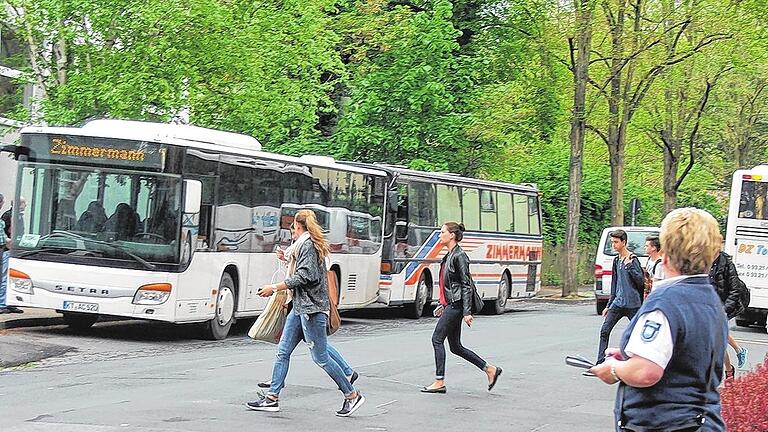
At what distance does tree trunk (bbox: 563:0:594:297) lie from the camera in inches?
1411

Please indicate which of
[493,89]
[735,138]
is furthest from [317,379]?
[735,138]

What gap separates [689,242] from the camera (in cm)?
525

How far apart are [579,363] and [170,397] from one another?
7.26m

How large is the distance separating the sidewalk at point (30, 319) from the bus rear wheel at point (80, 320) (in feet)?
1.71

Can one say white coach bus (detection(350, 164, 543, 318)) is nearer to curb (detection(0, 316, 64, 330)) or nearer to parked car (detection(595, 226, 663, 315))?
parked car (detection(595, 226, 663, 315))

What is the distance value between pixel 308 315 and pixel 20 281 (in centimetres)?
828

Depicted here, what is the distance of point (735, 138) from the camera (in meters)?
51.9

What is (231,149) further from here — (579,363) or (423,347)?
(579,363)

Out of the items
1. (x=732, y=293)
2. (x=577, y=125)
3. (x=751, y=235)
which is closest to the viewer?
(x=732, y=293)

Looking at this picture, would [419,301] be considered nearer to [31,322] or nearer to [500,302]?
[500,302]

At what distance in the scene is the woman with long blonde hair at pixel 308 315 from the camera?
11422 millimetres

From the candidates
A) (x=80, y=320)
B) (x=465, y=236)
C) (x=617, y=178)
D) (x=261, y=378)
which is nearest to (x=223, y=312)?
(x=80, y=320)

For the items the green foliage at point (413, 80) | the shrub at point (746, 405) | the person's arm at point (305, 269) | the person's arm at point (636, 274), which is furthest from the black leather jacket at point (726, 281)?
the green foliage at point (413, 80)

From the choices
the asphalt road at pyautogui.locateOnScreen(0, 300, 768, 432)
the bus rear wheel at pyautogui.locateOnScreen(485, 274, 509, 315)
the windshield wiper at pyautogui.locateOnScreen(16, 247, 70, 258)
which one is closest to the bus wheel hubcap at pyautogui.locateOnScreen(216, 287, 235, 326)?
the asphalt road at pyautogui.locateOnScreen(0, 300, 768, 432)
